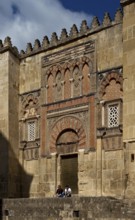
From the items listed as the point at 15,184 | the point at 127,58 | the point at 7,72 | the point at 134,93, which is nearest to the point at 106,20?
the point at 127,58

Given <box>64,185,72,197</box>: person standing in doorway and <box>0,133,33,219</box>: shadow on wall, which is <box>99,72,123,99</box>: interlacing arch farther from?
<box>0,133,33,219</box>: shadow on wall

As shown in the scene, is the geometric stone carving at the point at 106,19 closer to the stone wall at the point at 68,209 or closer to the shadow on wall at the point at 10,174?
the shadow on wall at the point at 10,174

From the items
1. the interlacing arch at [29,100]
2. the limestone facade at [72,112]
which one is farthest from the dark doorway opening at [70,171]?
the interlacing arch at [29,100]

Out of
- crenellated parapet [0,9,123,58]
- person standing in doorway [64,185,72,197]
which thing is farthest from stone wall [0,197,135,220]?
crenellated parapet [0,9,123,58]

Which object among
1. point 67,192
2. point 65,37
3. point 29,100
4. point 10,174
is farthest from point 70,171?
point 65,37

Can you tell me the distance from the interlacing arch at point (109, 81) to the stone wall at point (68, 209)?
3955 millimetres

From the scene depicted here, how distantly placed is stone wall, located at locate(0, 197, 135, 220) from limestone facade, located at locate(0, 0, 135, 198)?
180 centimetres

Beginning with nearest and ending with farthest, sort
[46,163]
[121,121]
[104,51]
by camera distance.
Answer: [121,121] → [104,51] → [46,163]

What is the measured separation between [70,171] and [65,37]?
4.44m

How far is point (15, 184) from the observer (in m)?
15.3

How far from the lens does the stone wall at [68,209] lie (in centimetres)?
976

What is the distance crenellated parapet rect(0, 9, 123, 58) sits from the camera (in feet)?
45.5

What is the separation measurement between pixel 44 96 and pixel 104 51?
275 cm

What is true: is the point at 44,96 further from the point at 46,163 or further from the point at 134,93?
the point at 134,93
